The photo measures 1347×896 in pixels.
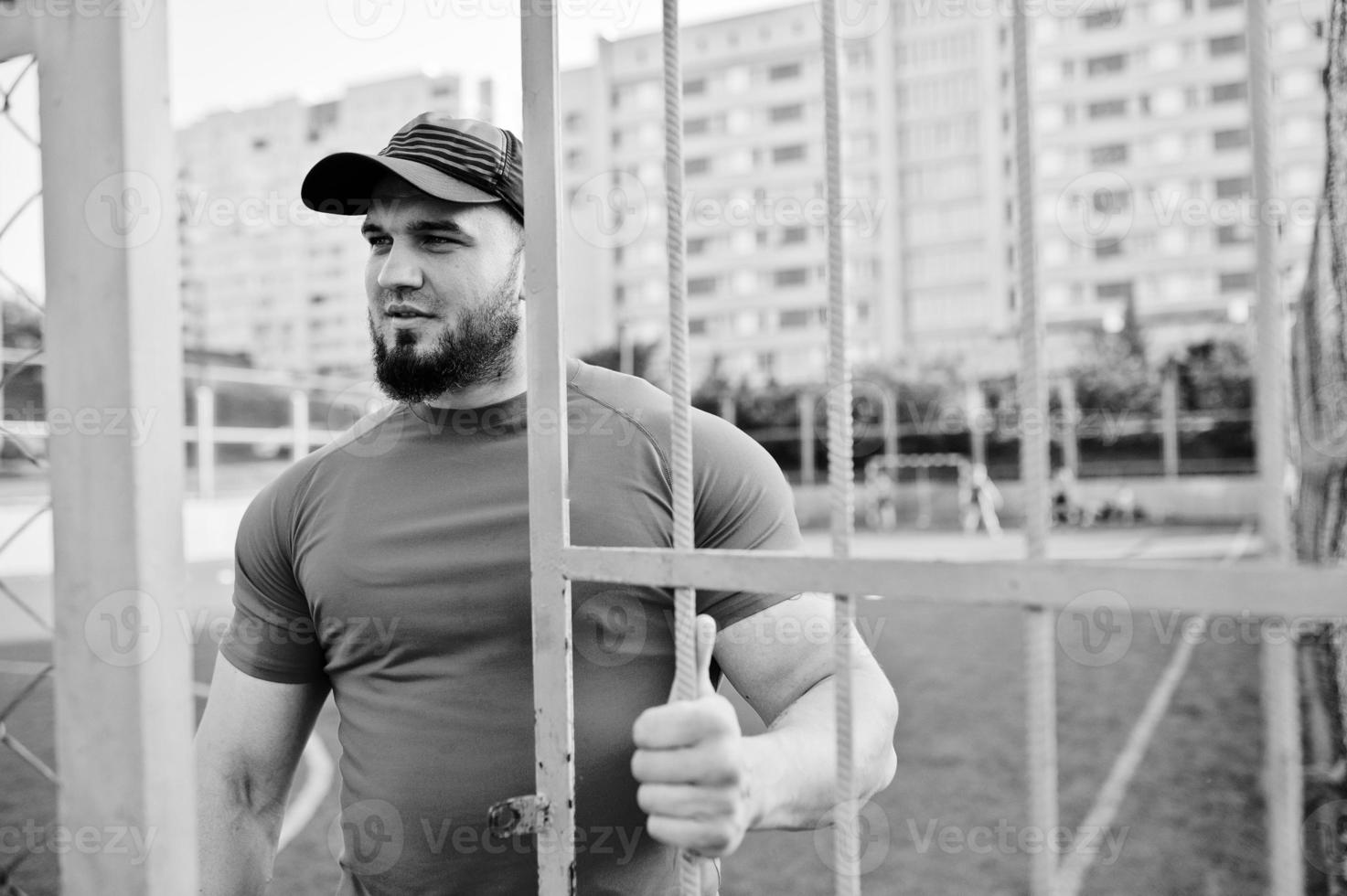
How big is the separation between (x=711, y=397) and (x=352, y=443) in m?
28.6

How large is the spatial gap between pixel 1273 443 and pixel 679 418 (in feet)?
1.97

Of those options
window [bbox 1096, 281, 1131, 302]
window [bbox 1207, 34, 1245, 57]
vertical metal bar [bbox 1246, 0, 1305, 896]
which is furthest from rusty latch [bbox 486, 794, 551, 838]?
window [bbox 1207, 34, 1245, 57]

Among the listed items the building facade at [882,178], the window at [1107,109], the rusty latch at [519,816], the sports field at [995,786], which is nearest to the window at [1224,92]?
the building facade at [882,178]

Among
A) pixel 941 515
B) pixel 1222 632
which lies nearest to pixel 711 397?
pixel 941 515

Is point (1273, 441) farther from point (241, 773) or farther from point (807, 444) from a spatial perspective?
point (807, 444)

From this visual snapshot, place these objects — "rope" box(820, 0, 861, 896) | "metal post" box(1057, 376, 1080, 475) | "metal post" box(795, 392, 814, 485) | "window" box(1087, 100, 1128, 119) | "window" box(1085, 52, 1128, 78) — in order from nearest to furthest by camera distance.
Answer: "rope" box(820, 0, 861, 896) < "metal post" box(1057, 376, 1080, 475) < "metal post" box(795, 392, 814, 485) < "window" box(1087, 100, 1128, 119) < "window" box(1085, 52, 1128, 78)

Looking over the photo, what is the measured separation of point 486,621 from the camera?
1591mm

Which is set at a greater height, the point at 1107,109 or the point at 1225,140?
the point at 1107,109

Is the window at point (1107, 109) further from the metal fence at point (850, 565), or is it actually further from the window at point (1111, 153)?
the metal fence at point (850, 565)

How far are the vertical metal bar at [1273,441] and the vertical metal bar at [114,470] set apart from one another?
1167 mm

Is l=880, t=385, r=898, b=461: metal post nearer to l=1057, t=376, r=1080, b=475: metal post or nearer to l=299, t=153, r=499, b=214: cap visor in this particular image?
l=1057, t=376, r=1080, b=475: metal post

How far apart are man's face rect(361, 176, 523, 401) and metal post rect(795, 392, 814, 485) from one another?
22557mm

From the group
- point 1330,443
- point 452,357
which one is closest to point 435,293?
point 452,357

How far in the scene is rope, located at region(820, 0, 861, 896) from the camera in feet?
3.45
